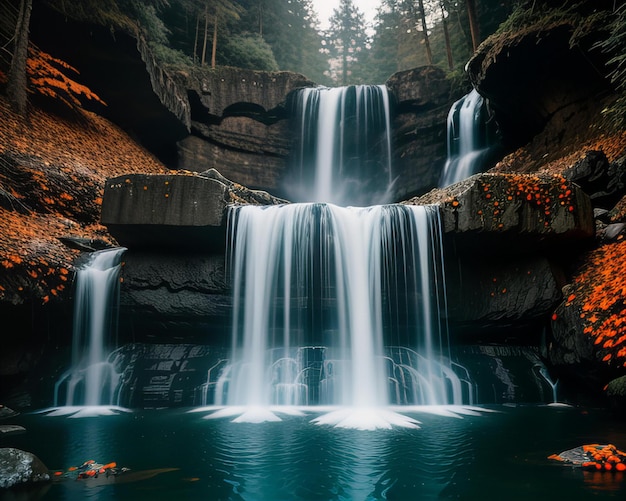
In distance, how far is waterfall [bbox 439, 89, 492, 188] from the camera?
1445 centimetres

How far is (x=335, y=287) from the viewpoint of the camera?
25.0 ft

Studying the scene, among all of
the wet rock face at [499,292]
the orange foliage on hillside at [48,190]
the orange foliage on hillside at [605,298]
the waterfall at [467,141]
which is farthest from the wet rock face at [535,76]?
the orange foliage on hillside at [48,190]

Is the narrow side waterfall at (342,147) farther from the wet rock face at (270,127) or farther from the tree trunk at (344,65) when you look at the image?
the tree trunk at (344,65)

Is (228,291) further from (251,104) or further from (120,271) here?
(251,104)

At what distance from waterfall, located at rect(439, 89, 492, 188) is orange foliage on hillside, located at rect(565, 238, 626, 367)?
761 centimetres

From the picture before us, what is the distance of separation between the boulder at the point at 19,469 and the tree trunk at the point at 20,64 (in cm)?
1097

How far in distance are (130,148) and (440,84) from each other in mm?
12817

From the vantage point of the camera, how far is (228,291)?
7.63 meters

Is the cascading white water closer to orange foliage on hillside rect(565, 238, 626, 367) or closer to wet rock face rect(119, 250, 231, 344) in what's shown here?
wet rock face rect(119, 250, 231, 344)

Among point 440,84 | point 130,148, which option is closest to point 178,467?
point 130,148

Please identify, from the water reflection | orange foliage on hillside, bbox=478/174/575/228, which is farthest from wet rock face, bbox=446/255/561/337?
the water reflection

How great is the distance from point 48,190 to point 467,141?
13450 millimetres

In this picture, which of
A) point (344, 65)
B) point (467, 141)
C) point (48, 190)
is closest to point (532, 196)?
point (467, 141)

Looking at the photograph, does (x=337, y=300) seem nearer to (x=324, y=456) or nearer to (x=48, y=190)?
(x=324, y=456)
